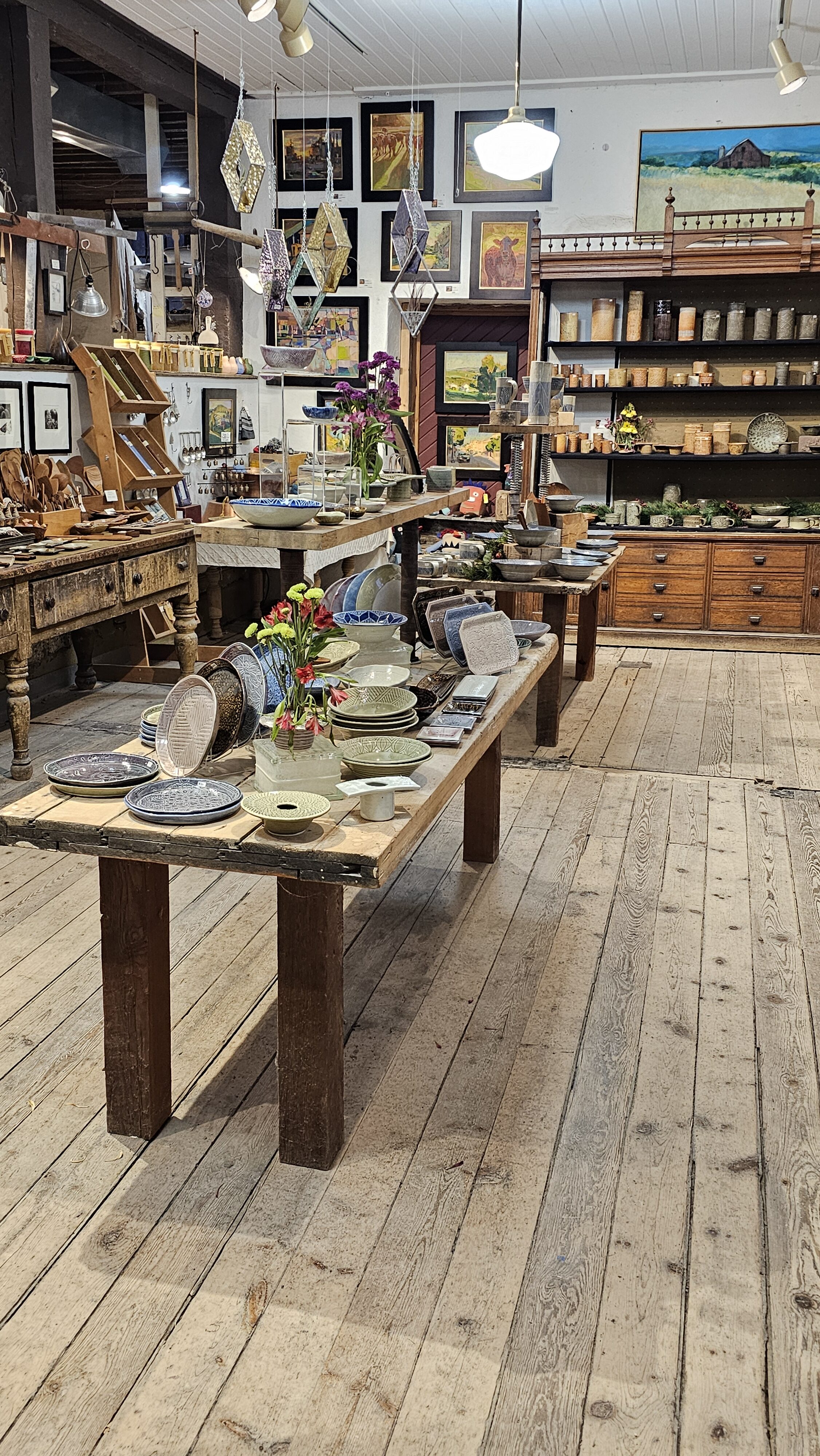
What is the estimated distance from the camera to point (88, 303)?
22.4 ft

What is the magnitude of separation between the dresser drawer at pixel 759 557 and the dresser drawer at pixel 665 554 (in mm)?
110

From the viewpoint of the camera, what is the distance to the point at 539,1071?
118 inches

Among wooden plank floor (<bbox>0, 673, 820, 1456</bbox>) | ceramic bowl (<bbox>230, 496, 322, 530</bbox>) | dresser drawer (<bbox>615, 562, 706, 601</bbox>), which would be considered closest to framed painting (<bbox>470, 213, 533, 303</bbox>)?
dresser drawer (<bbox>615, 562, 706, 601</bbox>)

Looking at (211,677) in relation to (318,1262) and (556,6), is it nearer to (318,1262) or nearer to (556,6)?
(318,1262)

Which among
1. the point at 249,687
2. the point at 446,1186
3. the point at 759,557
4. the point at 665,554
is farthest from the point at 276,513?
the point at 759,557

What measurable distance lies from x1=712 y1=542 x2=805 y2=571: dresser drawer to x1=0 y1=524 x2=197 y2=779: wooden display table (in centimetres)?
375

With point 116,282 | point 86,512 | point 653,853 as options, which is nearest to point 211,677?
point 653,853

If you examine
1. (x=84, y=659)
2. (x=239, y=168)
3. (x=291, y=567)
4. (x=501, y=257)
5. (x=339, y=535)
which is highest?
(x=501, y=257)

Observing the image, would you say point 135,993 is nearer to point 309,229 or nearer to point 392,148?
point 309,229

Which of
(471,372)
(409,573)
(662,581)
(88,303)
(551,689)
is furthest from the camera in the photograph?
(471,372)

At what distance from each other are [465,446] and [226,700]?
7446 millimetres

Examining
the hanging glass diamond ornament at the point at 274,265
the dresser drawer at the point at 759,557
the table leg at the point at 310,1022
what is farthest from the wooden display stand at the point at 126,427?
the table leg at the point at 310,1022

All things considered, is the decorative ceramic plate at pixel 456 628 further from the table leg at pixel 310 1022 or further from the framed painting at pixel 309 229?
the framed painting at pixel 309 229

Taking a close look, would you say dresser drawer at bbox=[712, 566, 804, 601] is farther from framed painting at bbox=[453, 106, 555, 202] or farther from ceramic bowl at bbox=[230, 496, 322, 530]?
ceramic bowl at bbox=[230, 496, 322, 530]
